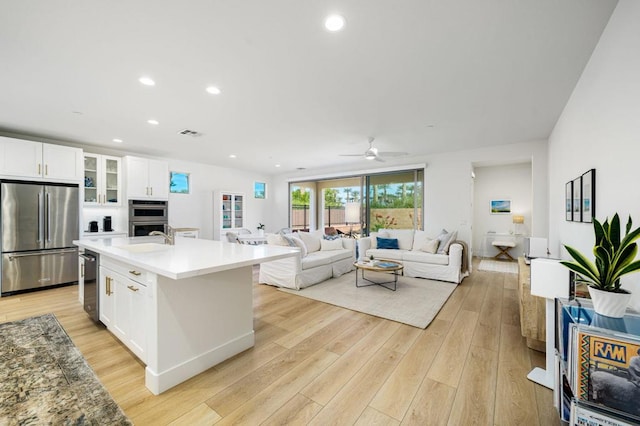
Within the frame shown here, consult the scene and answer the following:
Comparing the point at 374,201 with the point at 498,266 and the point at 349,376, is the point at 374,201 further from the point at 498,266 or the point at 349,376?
the point at 349,376

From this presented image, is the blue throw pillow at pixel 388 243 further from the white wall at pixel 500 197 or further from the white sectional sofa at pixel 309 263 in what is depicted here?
the white wall at pixel 500 197

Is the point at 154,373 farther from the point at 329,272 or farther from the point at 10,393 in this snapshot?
the point at 329,272

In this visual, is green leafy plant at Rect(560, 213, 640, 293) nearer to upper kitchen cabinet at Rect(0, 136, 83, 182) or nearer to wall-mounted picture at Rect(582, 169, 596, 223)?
wall-mounted picture at Rect(582, 169, 596, 223)

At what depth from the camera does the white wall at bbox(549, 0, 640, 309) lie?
1501 millimetres

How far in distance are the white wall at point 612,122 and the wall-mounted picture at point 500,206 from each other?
459cm

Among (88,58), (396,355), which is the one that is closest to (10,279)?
(88,58)

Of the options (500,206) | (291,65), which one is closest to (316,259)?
(291,65)

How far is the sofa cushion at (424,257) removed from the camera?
487 centimetres

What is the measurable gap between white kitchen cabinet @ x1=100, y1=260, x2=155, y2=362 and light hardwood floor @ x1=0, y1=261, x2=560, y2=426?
194 millimetres

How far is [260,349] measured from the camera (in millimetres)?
2414

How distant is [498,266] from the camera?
6.10 metres

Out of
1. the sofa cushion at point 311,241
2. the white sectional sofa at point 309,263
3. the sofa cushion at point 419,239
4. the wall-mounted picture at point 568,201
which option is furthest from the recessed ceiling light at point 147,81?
the sofa cushion at point 419,239

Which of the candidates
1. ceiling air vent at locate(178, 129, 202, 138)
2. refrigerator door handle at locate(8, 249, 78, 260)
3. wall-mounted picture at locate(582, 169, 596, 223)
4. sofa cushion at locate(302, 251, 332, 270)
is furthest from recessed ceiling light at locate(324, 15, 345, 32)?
refrigerator door handle at locate(8, 249, 78, 260)

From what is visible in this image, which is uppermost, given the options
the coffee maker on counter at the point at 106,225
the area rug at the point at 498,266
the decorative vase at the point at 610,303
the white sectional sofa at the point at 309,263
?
the coffee maker on counter at the point at 106,225
